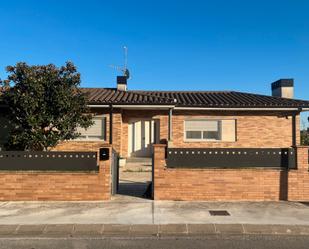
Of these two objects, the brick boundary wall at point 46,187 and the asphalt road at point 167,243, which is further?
the brick boundary wall at point 46,187

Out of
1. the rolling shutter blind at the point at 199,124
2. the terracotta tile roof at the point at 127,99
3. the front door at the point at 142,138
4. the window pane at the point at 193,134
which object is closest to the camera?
the terracotta tile roof at the point at 127,99

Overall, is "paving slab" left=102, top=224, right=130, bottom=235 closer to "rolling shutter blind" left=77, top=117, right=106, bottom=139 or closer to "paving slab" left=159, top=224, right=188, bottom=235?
"paving slab" left=159, top=224, right=188, bottom=235

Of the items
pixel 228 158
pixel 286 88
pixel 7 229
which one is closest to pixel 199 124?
pixel 286 88

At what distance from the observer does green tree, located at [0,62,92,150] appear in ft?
34.0

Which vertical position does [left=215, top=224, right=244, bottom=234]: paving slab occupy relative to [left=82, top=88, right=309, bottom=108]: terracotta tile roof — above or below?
below

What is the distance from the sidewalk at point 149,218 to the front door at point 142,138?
11360 mm

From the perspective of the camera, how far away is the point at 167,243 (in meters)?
5.73

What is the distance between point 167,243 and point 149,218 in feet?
4.73

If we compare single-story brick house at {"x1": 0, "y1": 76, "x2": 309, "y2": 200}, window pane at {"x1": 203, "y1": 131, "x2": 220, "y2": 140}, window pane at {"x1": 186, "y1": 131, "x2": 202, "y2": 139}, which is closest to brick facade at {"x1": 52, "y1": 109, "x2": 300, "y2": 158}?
single-story brick house at {"x1": 0, "y1": 76, "x2": 309, "y2": 200}

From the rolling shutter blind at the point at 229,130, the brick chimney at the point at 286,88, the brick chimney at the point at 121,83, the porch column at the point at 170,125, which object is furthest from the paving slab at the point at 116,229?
the brick chimney at the point at 286,88

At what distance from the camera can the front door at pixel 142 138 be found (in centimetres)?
2006

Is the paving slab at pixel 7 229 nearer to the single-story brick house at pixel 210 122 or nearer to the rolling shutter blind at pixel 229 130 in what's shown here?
the single-story brick house at pixel 210 122

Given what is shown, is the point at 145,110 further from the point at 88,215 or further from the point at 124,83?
the point at 88,215

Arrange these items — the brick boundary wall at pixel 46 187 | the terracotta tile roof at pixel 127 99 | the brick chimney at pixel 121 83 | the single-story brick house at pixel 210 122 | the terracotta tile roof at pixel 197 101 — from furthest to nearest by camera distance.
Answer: the brick chimney at pixel 121 83, the single-story brick house at pixel 210 122, the terracotta tile roof at pixel 197 101, the terracotta tile roof at pixel 127 99, the brick boundary wall at pixel 46 187
